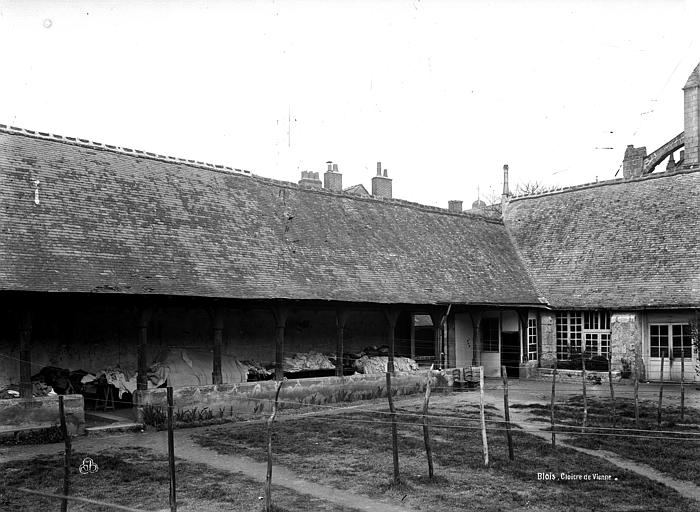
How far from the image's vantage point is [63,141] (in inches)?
797

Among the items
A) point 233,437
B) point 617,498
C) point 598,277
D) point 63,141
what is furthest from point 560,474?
point 598,277

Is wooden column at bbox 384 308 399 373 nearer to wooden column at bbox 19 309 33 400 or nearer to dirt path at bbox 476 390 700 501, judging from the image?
dirt path at bbox 476 390 700 501

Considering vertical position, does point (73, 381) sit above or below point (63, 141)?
below

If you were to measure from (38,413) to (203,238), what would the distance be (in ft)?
21.8

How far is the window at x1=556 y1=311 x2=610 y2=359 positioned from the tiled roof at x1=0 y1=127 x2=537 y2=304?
1.66 metres

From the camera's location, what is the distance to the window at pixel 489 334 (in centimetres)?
2831

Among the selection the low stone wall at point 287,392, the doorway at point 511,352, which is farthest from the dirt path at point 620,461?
the doorway at point 511,352

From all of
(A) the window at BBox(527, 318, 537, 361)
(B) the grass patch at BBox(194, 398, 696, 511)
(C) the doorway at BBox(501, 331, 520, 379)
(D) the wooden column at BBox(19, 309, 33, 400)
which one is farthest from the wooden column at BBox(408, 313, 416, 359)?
(D) the wooden column at BBox(19, 309, 33, 400)

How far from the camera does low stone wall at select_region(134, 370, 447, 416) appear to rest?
17438 mm

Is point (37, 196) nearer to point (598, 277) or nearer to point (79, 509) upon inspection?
point (79, 509)

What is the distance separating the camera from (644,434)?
1511cm

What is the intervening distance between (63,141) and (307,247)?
751 centimetres

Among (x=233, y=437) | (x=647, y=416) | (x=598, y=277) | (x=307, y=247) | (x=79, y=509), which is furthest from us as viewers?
(x=598, y=277)

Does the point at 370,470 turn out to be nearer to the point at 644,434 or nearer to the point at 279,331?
the point at 644,434
